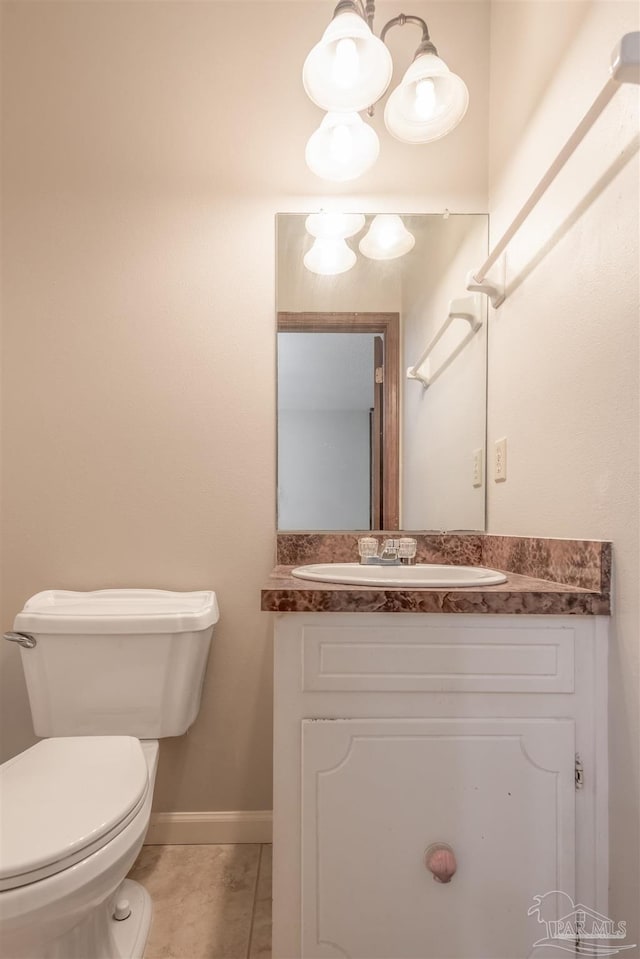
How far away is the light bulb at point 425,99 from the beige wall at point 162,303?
251 millimetres

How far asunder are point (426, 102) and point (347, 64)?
225 millimetres

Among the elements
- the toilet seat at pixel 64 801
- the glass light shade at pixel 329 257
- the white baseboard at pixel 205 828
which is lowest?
the white baseboard at pixel 205 828

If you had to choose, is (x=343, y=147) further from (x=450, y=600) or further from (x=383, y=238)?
(x=450, y=600)

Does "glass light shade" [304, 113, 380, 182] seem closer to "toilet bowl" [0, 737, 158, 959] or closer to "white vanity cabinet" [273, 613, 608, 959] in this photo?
"white vanity cabinet" [273, 613, 608, 959]

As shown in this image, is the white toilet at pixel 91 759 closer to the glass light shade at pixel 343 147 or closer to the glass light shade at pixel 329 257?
the glass light shade at pixel 329 257

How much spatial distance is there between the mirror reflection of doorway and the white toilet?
15.9 inches

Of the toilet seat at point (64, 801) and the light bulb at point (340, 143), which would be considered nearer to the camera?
the toilet seat at point (64, 801)

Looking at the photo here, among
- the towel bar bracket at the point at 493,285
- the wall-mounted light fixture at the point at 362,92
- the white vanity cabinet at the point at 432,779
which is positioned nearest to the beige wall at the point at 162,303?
the wall-mounted light fixture at the point at 362,92

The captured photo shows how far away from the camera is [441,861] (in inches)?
34.4

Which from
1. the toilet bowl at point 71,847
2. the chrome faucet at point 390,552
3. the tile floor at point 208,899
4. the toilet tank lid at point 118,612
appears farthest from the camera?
the chrome faucet at point 390,552

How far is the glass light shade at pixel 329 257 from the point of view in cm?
149

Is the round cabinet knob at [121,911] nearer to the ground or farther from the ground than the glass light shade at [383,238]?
nearer to the ground

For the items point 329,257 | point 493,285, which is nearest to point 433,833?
A: point 493,285

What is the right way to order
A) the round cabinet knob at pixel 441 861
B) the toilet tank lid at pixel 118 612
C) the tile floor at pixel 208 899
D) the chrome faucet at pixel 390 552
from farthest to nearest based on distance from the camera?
the chrome faucet at pixel 390 552, the toilet tank lid at pixel 118 612, the tile floor at pixel 208 899, the round cabinet knob at pixel 441 861
